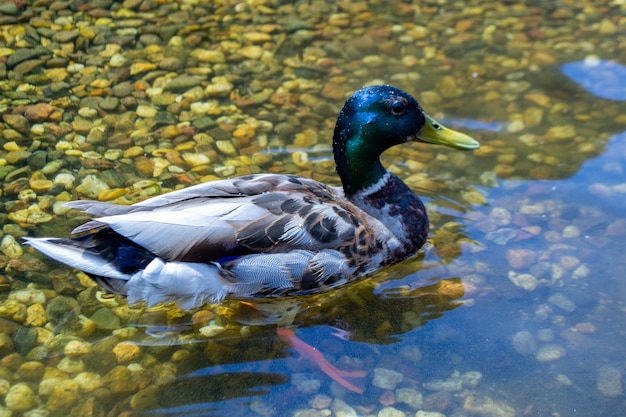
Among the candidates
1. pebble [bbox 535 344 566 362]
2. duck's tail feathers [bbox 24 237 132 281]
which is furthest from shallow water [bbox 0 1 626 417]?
duck's tail feathers [bbox 24 237 132 281]

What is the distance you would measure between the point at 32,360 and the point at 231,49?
12.1 ft

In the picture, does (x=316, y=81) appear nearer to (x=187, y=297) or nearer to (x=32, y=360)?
(x=187, y=297)

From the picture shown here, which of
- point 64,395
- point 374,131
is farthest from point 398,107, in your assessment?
point 64,395

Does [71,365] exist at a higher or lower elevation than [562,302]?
higher

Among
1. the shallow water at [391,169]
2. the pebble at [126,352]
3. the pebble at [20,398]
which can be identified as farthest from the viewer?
the pebble at [126,352]

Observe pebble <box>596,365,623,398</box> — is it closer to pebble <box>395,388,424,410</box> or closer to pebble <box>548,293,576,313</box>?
pebble <box>548,293,576,313</box>

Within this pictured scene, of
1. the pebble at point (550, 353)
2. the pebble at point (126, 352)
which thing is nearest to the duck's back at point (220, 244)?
the pebble at point (126, 352)

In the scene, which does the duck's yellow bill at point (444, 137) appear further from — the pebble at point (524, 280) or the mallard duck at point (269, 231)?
the pebble at point (524, 280)

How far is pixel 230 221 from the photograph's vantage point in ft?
14.3

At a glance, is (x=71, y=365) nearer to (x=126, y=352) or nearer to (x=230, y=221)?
(x=126, y=352)

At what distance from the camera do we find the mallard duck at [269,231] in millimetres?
4242

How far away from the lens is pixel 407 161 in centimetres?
598

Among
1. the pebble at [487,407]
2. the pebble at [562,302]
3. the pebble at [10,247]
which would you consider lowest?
the pebble at [487,407]

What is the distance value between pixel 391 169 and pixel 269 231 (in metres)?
1.81
